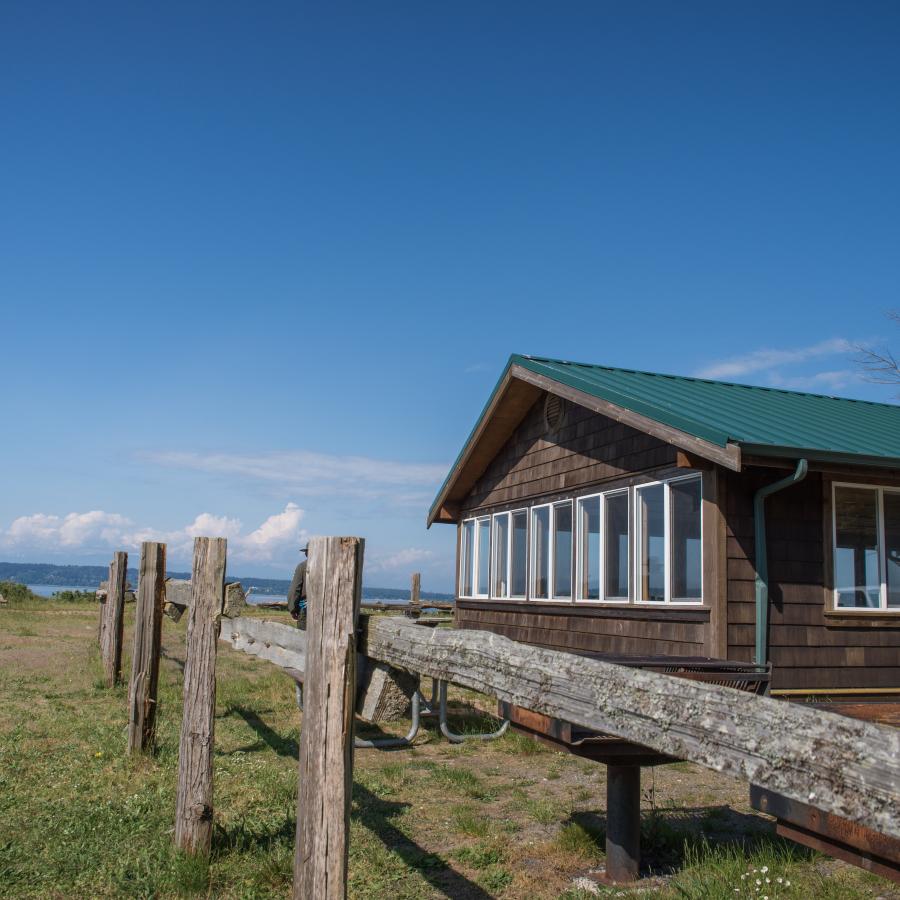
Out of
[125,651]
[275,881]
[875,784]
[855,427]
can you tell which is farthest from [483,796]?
[125,651]

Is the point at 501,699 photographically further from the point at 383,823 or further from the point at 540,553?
the point at 540,553

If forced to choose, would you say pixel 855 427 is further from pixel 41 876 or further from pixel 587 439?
pixel 41 876

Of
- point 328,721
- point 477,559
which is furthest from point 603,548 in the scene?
point 328,721

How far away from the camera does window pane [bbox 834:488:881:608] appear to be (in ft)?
33.7

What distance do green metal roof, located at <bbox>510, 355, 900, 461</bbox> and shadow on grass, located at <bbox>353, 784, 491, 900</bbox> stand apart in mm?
4855

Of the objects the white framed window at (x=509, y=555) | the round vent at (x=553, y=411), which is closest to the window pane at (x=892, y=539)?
the round vent at (x=553, y=411)

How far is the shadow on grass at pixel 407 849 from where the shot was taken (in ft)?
17.1

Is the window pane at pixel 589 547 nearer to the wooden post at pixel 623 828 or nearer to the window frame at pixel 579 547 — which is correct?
the window frame at pixel 579 547

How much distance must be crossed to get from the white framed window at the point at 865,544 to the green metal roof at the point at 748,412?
0.62 m

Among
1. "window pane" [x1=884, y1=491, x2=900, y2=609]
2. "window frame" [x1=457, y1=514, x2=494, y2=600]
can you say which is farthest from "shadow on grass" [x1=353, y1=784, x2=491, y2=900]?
"window frame" [x1=457, y1=514, x2=494, y2=600]

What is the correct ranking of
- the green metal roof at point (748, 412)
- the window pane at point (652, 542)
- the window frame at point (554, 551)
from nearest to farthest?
the green metal roof at point (748, 412) → the window pane at point (652, 542) → the window frame at point (554, 551)

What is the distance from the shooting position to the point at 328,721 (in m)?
3.91

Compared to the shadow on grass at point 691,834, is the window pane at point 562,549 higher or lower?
higher

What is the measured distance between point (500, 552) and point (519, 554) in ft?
2.74
